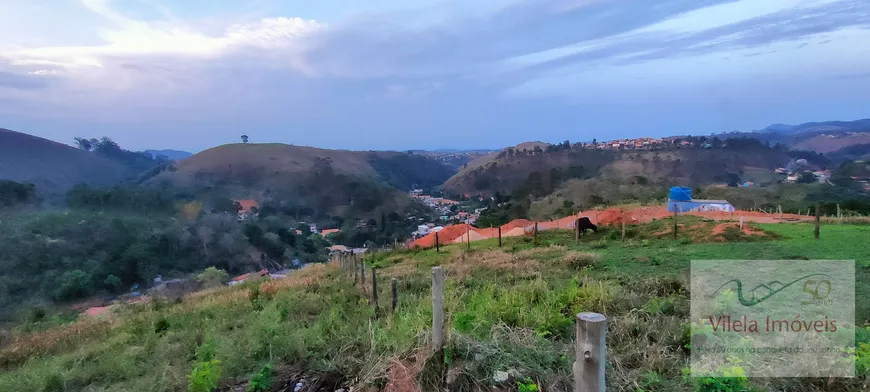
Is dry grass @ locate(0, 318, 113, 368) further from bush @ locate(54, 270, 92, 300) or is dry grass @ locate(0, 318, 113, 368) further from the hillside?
the hillside

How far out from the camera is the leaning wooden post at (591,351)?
2355 millimetres

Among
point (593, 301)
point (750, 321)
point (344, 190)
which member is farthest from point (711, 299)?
point (344, 190)

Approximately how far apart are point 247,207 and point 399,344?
60.8 metres

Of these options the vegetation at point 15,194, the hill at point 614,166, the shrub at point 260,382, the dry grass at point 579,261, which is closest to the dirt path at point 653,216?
the dry grass at point 579,261

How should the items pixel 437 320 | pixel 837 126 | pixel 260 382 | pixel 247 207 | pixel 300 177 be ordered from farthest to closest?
1. pixel 837 126
2. pixel 300 177
3. pixel 247 207
4. pixel 260 382
5. pixel 437 320

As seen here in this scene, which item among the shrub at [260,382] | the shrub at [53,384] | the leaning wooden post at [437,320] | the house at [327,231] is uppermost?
the leaning wooden post at [437,320]

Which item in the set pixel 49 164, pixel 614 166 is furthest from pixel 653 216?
pixel 49 164

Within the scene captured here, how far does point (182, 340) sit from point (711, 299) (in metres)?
7.01

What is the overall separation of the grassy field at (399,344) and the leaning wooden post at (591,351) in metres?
0.84

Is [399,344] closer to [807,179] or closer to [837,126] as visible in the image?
[807,179]

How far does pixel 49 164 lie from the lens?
6794 cm

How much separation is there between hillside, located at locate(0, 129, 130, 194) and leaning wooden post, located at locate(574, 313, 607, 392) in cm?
7352

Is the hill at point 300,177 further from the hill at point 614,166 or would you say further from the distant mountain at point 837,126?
the distant mountain at point 837,126

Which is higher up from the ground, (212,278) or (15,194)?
(15,194)
